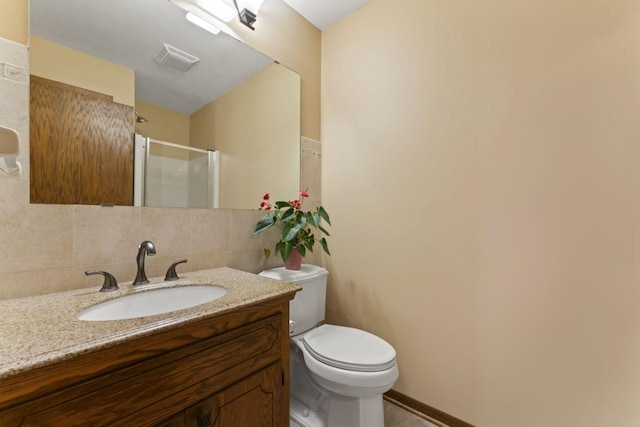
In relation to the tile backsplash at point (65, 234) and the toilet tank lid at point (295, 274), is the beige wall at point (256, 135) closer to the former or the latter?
the tile backsplash at point (65, 234)

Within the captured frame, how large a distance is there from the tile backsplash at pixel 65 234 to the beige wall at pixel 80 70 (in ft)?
A: 0.14

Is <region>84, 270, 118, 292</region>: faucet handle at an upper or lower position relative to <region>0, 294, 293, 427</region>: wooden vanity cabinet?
upper

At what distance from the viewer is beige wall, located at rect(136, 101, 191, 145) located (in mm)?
1138

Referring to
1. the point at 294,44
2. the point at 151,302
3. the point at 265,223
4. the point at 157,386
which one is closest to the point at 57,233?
the point at 151,302

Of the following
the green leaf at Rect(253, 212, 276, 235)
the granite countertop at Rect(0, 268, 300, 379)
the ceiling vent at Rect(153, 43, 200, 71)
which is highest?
the ceiling vent at Rect(153, 43, 200, 71)

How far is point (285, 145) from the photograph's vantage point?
1.73 metres

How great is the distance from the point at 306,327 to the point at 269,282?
57 centimetres

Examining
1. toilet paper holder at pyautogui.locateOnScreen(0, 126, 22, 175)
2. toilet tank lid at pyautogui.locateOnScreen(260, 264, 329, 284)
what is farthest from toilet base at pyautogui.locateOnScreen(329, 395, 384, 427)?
toilet paper holder at pyautogui.locateOnScreen(0, 126, 22, 175)

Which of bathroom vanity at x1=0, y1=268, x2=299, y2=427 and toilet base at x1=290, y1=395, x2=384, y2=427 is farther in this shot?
toilet base at x1=290, y1=395, x2=384, y2=427

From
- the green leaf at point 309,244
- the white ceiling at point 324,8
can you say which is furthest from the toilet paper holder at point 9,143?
the white ceiling at point 324,8

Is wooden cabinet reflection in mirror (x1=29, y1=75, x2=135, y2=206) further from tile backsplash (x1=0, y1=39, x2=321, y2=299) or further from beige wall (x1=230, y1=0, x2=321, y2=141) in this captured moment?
beige wall (x1=230, y1=0, x2=321, y2=141)

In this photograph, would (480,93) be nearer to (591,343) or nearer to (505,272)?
(505,272)

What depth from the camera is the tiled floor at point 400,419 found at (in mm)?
1379

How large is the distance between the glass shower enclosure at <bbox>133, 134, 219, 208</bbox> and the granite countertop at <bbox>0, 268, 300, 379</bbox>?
1.26 ft
